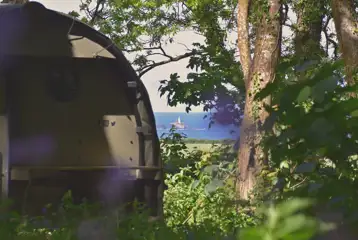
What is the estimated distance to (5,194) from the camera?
6.84 meters

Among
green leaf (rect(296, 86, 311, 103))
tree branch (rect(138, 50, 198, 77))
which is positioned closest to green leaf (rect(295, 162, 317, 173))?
green leaf (rect(296, 86, 311, 103))

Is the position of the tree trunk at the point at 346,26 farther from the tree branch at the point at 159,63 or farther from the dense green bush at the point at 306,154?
the tree branch at the point at 159,63

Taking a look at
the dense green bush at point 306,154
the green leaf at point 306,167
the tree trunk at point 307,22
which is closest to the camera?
the dense green bush at point 306,154

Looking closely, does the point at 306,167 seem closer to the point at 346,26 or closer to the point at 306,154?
the point at 306,154

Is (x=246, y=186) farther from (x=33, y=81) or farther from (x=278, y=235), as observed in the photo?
(x=278, y=235)

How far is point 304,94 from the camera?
2.20 meters

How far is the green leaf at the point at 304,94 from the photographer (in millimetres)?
2186

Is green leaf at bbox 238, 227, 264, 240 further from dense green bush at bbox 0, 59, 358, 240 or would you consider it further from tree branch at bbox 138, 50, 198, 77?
tree branch at bbox 138, 50, 198, 77

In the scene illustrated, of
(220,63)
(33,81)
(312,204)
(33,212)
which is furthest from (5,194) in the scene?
(220,63)

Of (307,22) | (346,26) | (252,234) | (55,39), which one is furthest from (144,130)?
(307,22)

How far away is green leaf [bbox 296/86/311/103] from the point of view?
2.19 m

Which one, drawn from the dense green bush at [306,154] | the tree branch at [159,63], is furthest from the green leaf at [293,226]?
the tree branch at [159,63]

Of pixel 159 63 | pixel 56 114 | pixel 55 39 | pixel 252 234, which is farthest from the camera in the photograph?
pixel 159 63

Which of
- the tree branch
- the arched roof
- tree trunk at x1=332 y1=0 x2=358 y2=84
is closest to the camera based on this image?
the arched roof
